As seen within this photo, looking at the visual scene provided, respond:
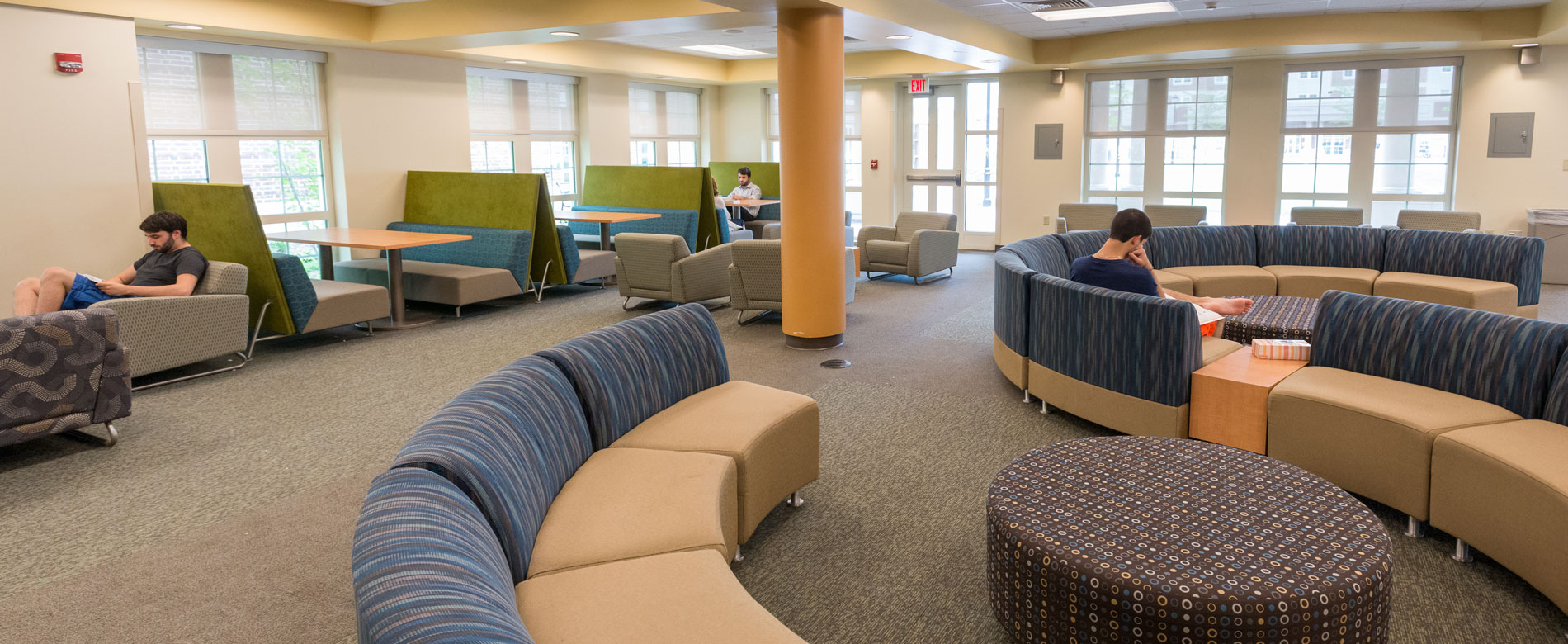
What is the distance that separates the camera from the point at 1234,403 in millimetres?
4117

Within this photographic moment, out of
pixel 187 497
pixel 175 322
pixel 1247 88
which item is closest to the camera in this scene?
pixel 187 497

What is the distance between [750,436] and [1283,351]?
2769 millimetres

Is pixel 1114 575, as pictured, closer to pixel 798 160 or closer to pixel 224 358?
pixel 798 160

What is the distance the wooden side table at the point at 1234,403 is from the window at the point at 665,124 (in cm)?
997

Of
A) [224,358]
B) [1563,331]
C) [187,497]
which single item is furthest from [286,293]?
[1563,331]

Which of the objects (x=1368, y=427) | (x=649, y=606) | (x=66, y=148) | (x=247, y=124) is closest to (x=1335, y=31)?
(x=1368, y=427)

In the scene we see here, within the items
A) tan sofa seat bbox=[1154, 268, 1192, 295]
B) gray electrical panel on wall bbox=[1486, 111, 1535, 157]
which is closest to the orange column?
tan sofa seat bbox=[1154, 268, 1192, 295]

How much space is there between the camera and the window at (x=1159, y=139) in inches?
459

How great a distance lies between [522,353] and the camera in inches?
265

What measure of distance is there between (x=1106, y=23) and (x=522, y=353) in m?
6.91

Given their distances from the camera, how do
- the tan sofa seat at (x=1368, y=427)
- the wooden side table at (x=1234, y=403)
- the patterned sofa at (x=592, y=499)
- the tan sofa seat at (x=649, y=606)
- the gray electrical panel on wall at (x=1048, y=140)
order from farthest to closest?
the gray electrical panel on wall at (x=1048, y=140) → the wooden side table at (x=1234, y=403) → the tan sofa seat at (x=1368, y=427) → the tan sofa seat at (x=649, y=606) → the patterned sofa at (x=592, y=499)

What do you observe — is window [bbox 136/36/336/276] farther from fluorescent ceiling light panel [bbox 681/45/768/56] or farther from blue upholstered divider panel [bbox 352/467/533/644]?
blue upholstered divider panel [bbox 352/467/533/644]

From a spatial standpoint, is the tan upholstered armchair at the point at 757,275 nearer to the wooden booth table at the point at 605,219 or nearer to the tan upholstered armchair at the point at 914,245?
the tan upholstered armchair at the point at 914,245

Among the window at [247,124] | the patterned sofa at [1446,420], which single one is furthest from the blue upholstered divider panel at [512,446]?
the window at [247,124]
